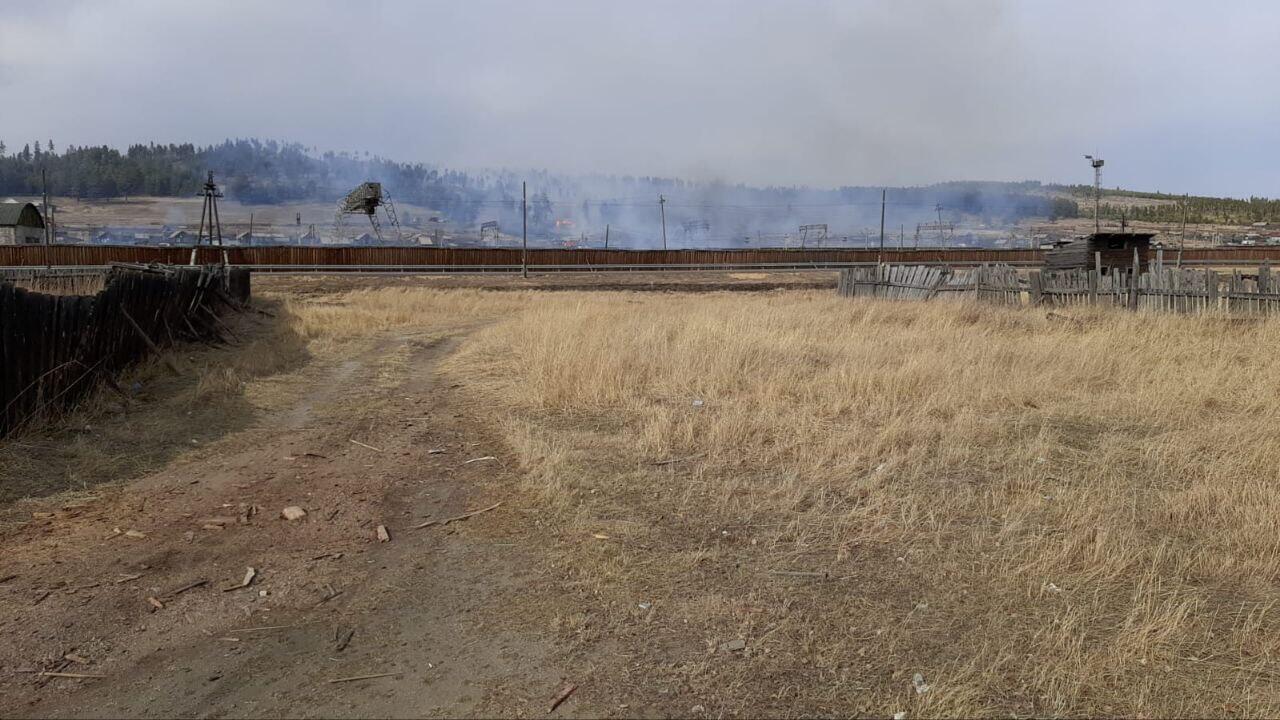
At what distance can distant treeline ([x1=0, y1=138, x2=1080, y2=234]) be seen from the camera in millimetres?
95500

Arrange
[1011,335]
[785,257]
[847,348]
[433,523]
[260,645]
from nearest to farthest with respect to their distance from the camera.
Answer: [260,645]
[433,523]
[847,348]
[1011,335]
[785,257]

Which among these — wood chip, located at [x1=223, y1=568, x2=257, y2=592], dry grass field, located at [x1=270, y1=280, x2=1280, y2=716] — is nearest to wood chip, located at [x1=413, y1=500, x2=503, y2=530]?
dry grass field, located at [x1=270, y1=280, x2=1280, y2=716]

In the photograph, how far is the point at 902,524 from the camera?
4867mm

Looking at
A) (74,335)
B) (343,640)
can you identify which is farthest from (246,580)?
(74,335)

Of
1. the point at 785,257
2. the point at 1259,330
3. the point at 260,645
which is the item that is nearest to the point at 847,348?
the point at 1259,330

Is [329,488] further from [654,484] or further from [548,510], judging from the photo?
[654,484]

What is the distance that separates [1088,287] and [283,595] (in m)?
16.7

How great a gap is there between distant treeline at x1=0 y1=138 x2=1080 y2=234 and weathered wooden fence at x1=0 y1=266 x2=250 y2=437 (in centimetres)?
7298

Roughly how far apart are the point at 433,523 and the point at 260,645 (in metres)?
1.58

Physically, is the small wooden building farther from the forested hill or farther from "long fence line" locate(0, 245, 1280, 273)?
the forested hill

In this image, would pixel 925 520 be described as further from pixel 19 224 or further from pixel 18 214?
pixel 19 224

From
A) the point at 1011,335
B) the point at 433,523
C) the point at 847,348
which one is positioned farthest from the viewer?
the point at 1011,335

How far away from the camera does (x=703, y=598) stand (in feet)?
12.9

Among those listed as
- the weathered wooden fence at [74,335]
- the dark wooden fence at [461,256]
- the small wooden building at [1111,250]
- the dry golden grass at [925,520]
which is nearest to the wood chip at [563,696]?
the dry golden grass at [925,520]
